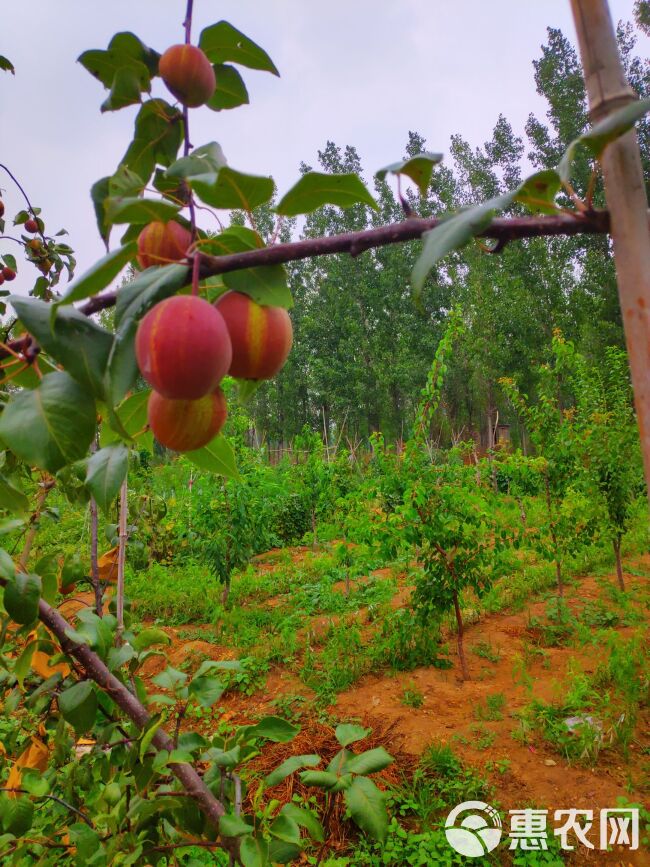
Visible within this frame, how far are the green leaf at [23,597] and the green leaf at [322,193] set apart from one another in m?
0.46

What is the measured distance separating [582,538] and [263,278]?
155 inches

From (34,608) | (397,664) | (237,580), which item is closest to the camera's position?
(34,608)

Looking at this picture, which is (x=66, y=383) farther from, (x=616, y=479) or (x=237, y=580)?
(x=237, y=580)

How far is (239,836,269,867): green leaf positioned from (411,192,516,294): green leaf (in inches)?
22.1

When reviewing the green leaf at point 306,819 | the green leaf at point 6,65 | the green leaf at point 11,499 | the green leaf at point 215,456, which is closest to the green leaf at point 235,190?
the green leaf at point 215,456

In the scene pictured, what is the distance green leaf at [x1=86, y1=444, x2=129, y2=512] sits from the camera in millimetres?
476

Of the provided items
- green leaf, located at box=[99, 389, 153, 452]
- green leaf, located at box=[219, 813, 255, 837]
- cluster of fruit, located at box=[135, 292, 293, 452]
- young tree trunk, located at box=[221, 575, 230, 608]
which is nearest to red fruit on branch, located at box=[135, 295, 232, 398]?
cluster of fruit, located at box=[135, 292, 293, 452]

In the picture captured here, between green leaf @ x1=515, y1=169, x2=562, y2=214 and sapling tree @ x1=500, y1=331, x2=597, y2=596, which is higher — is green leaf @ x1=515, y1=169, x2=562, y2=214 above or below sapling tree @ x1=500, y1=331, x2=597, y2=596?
above

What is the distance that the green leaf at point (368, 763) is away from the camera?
67 cm

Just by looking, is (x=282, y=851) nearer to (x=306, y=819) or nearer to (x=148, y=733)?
(x=306, y=819)

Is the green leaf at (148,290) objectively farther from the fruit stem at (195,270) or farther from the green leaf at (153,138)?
the green leaf at (153,138)

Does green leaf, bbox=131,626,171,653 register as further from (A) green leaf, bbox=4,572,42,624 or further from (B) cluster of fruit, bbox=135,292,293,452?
(B) cluster of fruit, bbox=135,292,293,452

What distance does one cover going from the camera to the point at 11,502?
51 cm

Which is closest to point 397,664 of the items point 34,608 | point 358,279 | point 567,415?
Result: point 567,415
